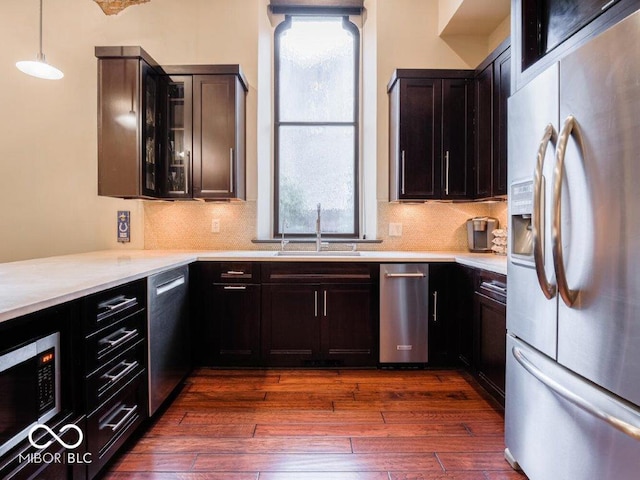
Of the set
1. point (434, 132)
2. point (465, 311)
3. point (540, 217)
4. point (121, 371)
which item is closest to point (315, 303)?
point (465, 311)

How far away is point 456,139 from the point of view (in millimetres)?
3006

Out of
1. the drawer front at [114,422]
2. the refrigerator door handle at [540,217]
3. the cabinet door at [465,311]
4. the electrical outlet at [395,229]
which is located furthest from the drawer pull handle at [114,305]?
the electrical outlet at [395,229]

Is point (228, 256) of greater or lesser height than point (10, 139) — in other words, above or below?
below

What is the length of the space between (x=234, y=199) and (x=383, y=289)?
1454mm

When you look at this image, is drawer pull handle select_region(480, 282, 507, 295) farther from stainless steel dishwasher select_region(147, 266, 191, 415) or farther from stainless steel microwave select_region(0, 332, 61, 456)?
stainless steel microwave select_region(0, 332, 61, 456)

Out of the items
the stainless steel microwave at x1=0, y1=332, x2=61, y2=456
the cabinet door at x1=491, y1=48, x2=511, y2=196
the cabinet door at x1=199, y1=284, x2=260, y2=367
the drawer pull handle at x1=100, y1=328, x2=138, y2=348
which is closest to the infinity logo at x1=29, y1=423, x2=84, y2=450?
the stainless steel microwave at x1=0, y1=332, x2=61, y2=456

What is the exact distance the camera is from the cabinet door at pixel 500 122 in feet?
8.26

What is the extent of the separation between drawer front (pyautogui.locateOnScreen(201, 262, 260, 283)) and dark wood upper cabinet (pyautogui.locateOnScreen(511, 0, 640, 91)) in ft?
6.58

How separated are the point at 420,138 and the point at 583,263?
2.10 meters

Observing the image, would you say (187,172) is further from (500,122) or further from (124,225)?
(500,122)

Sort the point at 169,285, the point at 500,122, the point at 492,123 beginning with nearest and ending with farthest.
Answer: the point at 169,285 < the point at 500,122 < the point at 492,123

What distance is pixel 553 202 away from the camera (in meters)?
1.18

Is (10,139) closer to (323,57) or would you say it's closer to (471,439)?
(323,57)

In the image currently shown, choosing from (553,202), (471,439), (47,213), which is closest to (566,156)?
(553,202)
